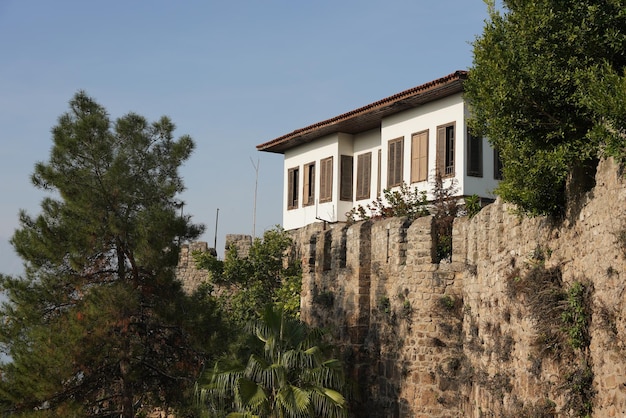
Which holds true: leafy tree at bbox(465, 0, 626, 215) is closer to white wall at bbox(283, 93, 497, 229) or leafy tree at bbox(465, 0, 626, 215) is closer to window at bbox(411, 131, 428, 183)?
white wall at bbox(283, 93, 497, 229)

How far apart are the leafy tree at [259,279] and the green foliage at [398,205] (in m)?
2.47

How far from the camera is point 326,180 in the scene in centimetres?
3052

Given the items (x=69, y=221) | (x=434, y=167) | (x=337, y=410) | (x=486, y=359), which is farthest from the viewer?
(x=434, y=167)

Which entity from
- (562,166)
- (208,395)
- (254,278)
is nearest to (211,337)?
(208,395)

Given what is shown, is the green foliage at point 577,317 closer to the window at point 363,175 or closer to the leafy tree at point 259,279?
the leafy tree at point 259,279

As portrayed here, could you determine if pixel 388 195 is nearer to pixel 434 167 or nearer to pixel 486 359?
pixel 434 167

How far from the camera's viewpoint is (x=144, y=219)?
2012 centimetres

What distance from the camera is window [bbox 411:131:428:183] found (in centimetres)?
2602

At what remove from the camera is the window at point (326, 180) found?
30.2m

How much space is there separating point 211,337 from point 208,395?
1.66m

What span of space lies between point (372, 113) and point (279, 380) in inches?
442

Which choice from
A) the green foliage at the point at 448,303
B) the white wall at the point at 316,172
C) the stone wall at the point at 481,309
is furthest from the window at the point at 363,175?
the green foliage at the point at 448,303

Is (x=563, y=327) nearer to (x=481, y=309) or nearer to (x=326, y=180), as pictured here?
(x=481, y=309)

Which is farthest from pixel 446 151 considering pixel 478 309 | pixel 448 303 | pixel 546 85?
pixel 546 85
